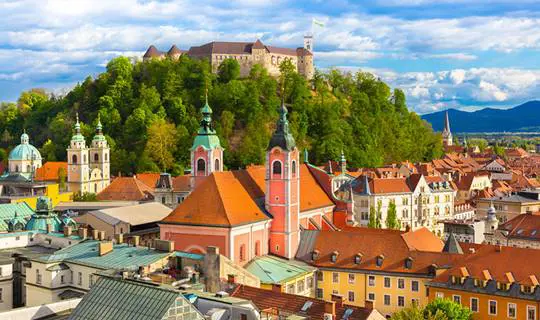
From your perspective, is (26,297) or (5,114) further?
(5,114)

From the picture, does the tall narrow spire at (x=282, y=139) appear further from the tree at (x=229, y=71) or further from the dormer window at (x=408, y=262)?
the tree at (x=229, y=71)

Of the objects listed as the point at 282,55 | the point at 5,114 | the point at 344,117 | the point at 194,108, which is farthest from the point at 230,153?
the point at 5,114

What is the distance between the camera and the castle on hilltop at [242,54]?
119500 millimetres

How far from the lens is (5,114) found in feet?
438

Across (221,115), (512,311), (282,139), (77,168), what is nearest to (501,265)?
(512,311)

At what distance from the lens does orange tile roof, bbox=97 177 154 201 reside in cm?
8250

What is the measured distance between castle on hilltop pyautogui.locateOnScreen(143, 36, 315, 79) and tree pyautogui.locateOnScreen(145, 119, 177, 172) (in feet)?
73.7

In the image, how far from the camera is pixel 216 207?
4528 cm

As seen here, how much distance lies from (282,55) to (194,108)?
2476 cm

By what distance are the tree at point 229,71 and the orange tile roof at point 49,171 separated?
28.1 m

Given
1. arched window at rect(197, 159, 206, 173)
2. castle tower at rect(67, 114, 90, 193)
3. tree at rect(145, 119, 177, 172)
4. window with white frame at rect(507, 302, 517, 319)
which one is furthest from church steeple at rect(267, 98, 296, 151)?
tree at rect(145, 119, 177, 172)

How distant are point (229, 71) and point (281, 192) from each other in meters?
65.5

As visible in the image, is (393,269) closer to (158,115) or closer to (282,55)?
(158,115)

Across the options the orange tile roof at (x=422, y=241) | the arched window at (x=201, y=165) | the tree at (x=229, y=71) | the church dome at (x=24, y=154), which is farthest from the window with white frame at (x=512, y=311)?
the tree at (x=229, y=71)
